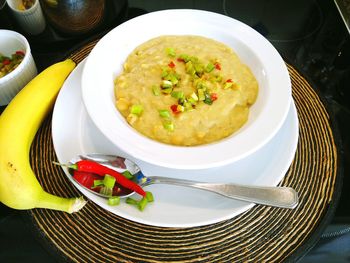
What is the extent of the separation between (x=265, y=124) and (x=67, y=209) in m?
0.60

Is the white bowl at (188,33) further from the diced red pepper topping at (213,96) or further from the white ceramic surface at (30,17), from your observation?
the white ceramic surface at (30,17)

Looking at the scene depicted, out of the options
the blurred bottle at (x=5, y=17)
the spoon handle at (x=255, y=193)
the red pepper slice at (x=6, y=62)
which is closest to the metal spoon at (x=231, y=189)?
the spoon handle at (x=255, y=193)

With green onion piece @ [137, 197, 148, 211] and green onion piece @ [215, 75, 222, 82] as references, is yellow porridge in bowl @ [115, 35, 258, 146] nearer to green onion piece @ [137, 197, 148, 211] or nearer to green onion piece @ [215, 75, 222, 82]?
green onion piece @ [215, 75, 222, 82]

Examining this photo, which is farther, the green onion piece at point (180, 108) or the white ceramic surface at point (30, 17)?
the white ceramic surface at point (30, 17)

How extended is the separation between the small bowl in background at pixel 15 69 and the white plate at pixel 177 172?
7.9 inches

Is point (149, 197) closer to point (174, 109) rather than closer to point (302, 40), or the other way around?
point (174, 109)

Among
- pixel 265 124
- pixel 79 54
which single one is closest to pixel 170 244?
pixel 265 124

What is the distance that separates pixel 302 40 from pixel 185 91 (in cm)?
84

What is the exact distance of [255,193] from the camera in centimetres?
104

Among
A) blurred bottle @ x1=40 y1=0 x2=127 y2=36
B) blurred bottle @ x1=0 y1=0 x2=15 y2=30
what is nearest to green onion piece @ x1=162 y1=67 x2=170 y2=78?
blurred bottle @ x1=40 y1=0 x2=127 y2=36

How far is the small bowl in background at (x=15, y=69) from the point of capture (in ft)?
4.53

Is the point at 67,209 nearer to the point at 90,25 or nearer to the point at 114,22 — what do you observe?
the point at 90,25

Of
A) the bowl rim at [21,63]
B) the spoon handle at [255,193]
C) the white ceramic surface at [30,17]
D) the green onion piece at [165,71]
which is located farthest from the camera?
the white ceramic surface at [30,17]

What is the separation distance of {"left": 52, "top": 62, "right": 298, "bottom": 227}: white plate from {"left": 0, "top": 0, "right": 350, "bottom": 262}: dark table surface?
221mm
